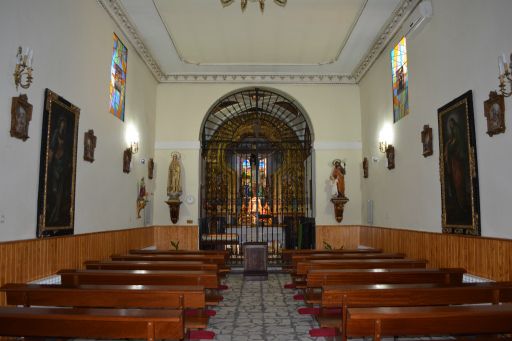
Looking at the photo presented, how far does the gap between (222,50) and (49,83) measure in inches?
255

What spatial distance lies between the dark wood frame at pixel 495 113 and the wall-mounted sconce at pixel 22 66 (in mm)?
Result: 6251

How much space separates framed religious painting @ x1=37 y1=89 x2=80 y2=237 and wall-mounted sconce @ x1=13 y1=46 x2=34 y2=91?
845 mm

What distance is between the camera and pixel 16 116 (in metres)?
5.67

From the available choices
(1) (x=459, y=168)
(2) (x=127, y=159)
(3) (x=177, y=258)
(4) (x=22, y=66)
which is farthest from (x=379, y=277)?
(2) (x=127, y=159)

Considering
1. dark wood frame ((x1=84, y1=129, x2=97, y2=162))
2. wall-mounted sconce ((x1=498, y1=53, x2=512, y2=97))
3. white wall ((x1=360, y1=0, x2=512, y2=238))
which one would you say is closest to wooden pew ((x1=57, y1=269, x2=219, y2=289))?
dark wood frame ((x1=84, y1=129, x2=97, y2=162))

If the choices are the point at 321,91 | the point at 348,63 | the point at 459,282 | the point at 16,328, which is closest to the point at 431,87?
the point at 459,282

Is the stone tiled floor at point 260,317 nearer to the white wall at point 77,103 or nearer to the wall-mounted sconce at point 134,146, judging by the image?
the white wall at point 77,103

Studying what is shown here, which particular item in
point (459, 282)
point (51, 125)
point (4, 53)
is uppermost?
point (4, 53)

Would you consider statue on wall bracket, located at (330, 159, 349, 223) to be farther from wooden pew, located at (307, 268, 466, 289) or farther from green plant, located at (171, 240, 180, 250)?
wooden pew, located at (307, 268, 466, 289)

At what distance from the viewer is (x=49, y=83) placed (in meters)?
6.78

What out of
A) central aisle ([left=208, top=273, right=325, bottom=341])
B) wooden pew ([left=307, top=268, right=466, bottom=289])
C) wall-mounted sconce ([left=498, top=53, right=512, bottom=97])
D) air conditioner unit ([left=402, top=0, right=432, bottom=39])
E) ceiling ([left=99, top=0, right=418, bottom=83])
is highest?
ceiling ([left=99, top=0, right=418, bottom=83])

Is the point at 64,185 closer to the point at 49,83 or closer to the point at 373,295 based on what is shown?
the point at 49,83

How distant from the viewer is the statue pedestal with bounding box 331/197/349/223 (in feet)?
43.8

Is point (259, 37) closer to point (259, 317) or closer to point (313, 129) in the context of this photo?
point (313, 129)
